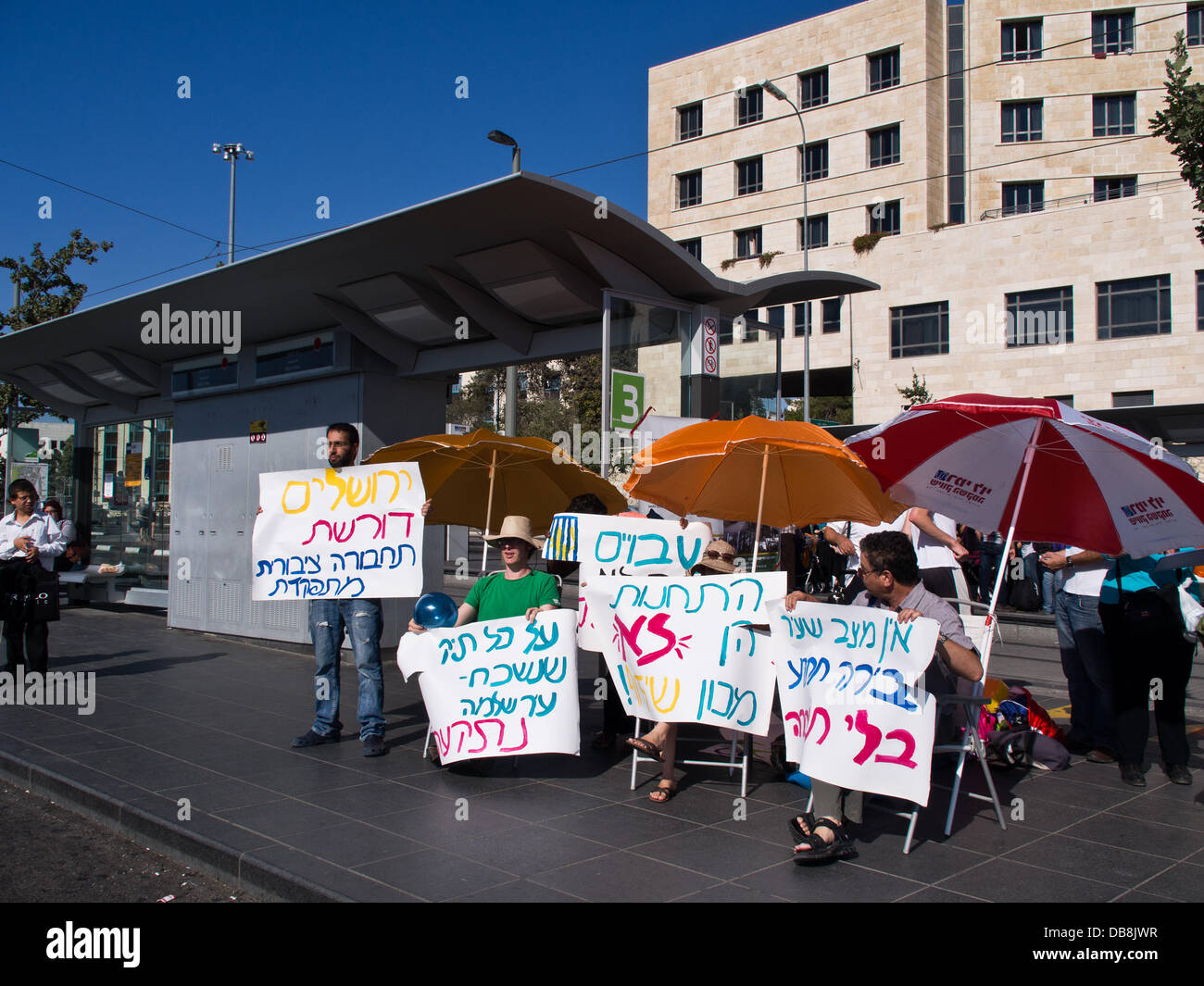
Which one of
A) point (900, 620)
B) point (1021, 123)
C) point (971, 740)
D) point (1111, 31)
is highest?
point (1111, 31)

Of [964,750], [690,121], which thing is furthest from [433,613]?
[690,121]

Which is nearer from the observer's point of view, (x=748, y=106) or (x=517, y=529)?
(x=517, y=529)

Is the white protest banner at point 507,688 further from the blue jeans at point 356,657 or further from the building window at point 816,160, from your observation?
the building window at point 816,160

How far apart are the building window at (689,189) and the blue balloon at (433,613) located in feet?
154

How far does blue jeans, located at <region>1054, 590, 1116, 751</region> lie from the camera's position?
261 inches

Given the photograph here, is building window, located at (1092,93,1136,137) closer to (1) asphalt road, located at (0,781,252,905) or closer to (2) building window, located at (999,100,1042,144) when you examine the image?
(2) building window, located at (999,100,1042,144)

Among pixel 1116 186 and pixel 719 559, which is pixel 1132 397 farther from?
pixel 719 559

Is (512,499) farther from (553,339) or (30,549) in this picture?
(30,549)

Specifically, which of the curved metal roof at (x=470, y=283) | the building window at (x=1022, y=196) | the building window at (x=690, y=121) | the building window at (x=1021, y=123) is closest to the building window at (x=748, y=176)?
the building window at (x=690, y=121)

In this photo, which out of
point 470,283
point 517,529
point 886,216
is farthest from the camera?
point 886,216

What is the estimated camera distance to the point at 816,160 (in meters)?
47.1

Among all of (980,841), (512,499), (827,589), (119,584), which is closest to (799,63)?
(827,589)

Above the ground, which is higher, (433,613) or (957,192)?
(957,192)

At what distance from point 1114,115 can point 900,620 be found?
45.4 meters
